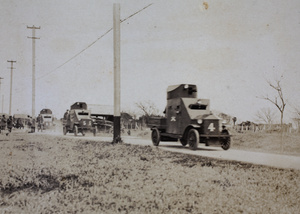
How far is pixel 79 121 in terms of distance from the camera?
2788 cm

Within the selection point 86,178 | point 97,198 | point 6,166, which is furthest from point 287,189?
point 6,166

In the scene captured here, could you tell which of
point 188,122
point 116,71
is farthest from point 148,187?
point 116,71

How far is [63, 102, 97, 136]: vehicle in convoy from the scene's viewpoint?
27875 mm

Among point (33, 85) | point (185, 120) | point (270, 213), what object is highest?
point (33, 85)

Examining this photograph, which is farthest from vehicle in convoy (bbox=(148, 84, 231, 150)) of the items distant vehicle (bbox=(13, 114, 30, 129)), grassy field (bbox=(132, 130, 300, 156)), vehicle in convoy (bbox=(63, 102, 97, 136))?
distant vehicle (bbox=(13, 114, 30, 129))

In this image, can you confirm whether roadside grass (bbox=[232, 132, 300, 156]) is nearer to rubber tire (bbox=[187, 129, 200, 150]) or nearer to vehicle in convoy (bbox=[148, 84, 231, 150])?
vehicle in convoy (bbox=[148, 84, 231, 150])

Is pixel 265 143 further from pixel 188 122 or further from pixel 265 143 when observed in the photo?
pixel 188 122

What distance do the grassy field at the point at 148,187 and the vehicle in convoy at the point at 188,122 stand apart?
3851mm

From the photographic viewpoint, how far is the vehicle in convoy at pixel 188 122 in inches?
540

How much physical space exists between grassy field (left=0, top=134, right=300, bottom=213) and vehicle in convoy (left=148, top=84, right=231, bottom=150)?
385cm

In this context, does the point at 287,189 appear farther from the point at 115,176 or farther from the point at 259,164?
the point at 115,176

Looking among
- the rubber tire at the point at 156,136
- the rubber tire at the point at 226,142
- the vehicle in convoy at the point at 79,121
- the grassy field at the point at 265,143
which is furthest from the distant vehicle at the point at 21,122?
the rubber tire at the point at 226,142

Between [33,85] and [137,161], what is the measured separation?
32128 millimetres

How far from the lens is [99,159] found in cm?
1089
